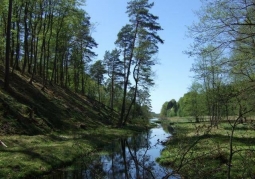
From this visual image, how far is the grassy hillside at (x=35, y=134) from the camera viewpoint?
12.6 metres

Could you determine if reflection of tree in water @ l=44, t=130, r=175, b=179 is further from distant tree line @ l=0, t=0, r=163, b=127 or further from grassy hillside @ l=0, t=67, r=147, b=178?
distant tree line @ l=0, t=0, r=163, b=127

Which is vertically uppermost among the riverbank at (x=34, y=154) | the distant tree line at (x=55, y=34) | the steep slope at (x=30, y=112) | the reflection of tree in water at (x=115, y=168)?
the distant tree line at (x=55, y=34)

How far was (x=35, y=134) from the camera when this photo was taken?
19.5 meters

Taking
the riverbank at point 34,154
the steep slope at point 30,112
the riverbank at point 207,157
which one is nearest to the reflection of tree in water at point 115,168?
the riverbank at point 207,157

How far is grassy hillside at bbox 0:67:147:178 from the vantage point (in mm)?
12633

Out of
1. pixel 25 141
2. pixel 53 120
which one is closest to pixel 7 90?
pixel 53 120

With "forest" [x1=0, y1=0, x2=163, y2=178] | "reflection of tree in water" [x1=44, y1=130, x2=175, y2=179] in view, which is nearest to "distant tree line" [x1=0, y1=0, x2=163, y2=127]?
"forest" [x1=0, y1=0, x2=163, y2=178]

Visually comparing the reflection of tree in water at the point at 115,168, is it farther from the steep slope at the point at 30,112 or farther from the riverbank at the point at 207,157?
the steep slope at the point at 30,112

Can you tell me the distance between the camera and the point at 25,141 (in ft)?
53.9

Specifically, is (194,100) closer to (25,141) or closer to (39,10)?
(39,10)

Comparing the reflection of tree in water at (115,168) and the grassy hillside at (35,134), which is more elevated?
the grassy hillside at (35,134)

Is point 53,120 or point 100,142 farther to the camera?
point 53,120

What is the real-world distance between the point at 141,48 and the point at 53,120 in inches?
591

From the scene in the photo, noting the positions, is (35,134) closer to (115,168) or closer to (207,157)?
(115,168)
